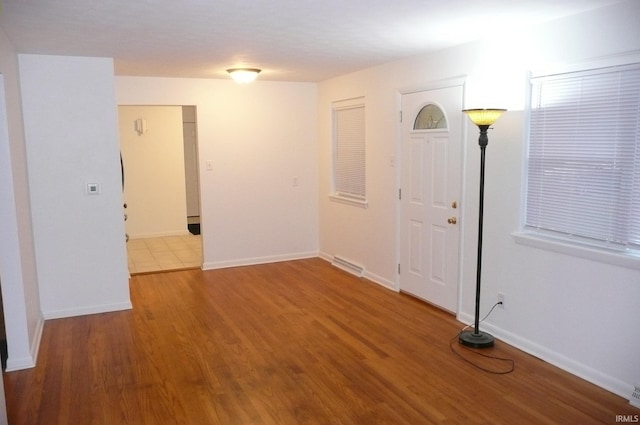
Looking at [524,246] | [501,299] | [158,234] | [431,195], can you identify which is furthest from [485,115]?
[158,234]

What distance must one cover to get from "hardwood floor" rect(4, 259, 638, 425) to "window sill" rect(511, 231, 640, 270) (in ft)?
2.66

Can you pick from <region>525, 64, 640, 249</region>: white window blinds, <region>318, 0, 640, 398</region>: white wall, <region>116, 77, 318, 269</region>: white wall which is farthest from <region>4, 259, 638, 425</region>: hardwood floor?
<region>116, 77, 318, 269</region>: white wall

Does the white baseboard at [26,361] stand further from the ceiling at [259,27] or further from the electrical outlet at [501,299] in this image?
the electrical outlet at [501,299]

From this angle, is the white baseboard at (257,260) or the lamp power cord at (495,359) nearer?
the lamp power cord at (495,359)

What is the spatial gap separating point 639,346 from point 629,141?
120 centimetres

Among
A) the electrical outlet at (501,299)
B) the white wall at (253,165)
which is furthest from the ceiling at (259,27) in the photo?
the electrical outlet at (501,299)

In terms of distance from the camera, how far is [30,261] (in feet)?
13.7

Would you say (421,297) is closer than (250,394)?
No

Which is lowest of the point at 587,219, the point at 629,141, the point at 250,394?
the point at 250,394

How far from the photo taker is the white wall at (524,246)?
3045 mm

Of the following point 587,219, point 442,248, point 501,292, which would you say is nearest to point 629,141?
point 587,219

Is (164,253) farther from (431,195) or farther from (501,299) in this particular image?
(501,299)

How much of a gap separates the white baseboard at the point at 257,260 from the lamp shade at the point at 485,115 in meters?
3.81

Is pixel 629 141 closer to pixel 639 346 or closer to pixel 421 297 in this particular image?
pixel 639 346
